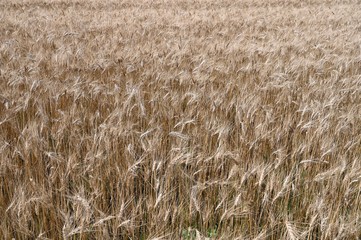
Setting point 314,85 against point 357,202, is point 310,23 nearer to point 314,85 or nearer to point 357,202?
point 314,85

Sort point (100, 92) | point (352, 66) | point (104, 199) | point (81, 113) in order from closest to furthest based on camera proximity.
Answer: point (104, 199) → point (81, 113) → point (100, 92) → point (352, 66)

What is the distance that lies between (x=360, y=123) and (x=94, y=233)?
6.52ft

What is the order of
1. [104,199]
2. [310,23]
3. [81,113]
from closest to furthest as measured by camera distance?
[104,199]
[81,113]
[310,23]

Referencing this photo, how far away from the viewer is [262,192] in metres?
1.82

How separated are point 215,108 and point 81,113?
3.02 feet

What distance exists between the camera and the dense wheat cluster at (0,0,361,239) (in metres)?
1.52

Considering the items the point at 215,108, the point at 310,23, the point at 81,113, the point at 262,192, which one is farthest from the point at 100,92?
the point at 310,23

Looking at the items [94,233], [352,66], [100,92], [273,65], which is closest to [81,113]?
[100,92]

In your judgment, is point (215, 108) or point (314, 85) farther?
point (314, 85)

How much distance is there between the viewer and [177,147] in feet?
6.41

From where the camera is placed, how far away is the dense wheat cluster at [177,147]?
152 centimetres

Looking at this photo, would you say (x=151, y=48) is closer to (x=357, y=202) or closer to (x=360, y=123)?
(x=360, y=123)

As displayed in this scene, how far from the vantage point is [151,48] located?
15.7 feet

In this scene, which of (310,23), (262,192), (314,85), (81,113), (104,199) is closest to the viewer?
(104,199)
